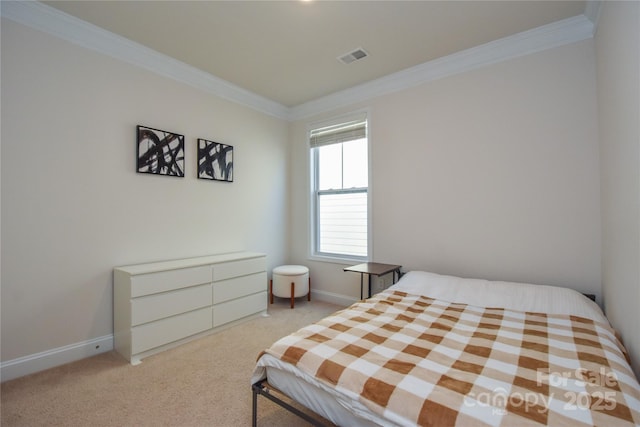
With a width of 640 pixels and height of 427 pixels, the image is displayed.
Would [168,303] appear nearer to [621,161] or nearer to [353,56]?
[353,56]

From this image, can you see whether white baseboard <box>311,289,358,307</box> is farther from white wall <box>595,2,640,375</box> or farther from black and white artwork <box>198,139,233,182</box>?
white wall <box>595,2,640,375</box>

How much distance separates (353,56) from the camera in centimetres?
283

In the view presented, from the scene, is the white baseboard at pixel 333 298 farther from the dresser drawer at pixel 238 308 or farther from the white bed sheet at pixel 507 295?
the white bed sheet at pixel 507 295

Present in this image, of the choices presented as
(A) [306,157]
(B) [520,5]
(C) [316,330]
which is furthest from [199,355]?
(B) [520,5]

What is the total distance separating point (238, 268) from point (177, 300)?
2.21 feet

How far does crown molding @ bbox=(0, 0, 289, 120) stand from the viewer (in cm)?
209

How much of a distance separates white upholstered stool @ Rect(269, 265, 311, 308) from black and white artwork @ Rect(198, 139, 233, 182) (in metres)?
1.32

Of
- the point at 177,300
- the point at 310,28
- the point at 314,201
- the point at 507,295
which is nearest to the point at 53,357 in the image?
the point at 177,300

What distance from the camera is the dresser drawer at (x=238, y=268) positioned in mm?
2885

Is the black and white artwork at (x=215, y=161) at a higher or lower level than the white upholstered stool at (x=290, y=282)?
higher

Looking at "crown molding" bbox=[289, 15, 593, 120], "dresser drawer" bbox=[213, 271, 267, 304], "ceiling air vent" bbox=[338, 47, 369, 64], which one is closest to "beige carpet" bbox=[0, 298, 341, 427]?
"dresser drawer" bbox=[213, 271, 267, 304]

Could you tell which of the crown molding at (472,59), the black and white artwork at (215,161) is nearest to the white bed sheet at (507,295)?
the crown molding at (472,59)

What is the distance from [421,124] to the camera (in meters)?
3.08

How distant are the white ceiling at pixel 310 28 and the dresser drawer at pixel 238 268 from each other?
2056 millimetres
